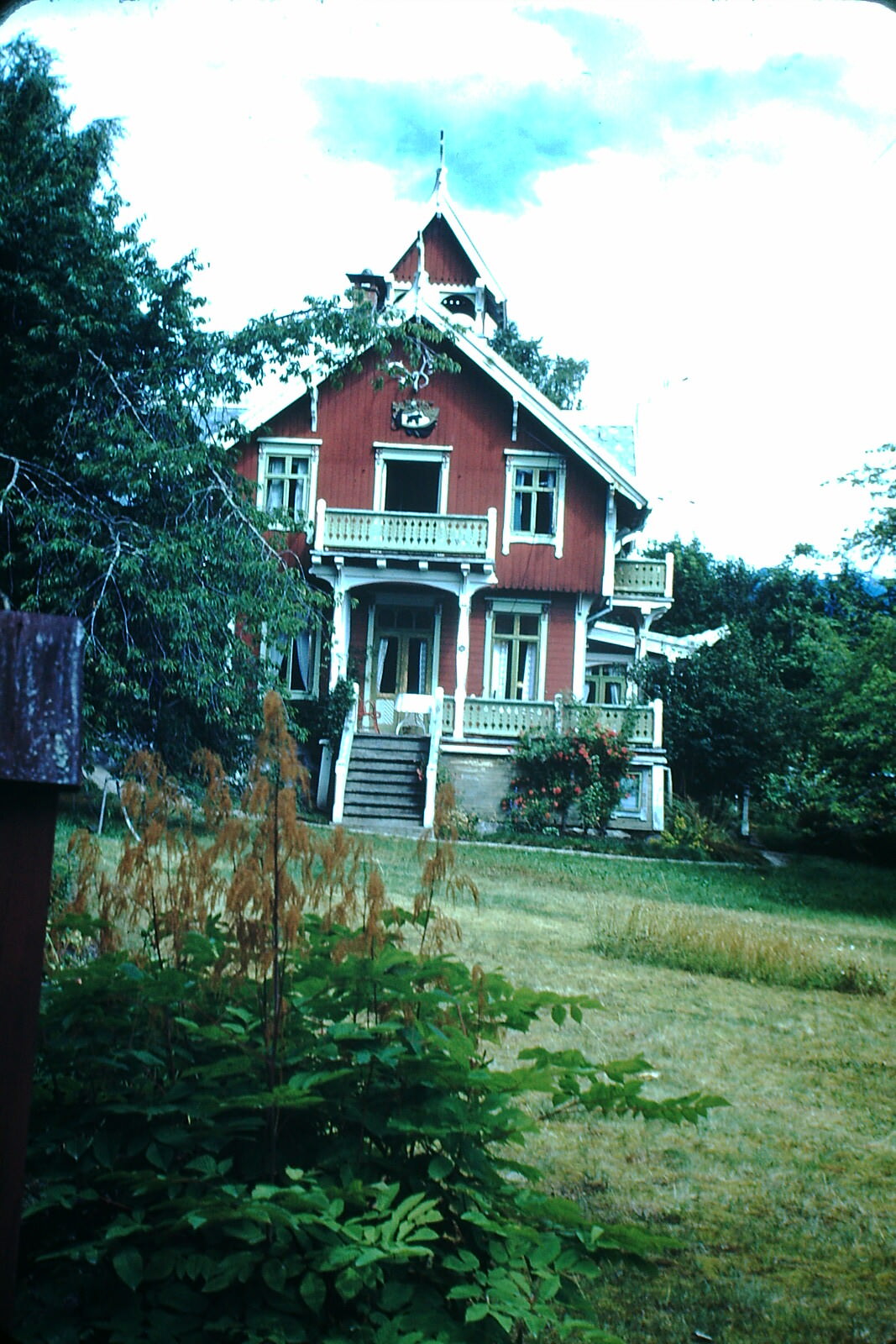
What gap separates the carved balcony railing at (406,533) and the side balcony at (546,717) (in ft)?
2.20

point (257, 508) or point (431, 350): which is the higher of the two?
point (431, 350)

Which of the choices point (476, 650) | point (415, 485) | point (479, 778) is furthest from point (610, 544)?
point (479, 778)

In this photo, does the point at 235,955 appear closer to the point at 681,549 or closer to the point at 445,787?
the point at 445,787

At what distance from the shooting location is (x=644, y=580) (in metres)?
3.85

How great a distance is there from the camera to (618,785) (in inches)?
159

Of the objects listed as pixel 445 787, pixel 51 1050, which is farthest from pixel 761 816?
pixel 51 1050

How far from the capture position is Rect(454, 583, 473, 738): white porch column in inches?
169

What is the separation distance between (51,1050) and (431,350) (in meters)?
2.97

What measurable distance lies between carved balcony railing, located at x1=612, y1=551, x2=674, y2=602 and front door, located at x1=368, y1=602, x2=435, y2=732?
82 centimetres

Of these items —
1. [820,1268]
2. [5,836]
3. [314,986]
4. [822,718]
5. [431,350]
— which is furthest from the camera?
[431,350]

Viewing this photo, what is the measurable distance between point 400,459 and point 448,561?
4.56ft

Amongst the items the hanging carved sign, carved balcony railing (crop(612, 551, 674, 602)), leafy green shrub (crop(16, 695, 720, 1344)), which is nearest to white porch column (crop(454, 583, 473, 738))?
carved balcony railing (crop(612, 551, 674, 602))

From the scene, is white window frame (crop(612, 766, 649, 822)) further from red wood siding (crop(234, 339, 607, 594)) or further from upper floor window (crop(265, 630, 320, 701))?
upper floor window (crop(265, 630, 320, 701))

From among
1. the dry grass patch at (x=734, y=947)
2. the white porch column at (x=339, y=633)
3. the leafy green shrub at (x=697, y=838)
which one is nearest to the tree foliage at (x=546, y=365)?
the white porch column at (x=339, y=633)
